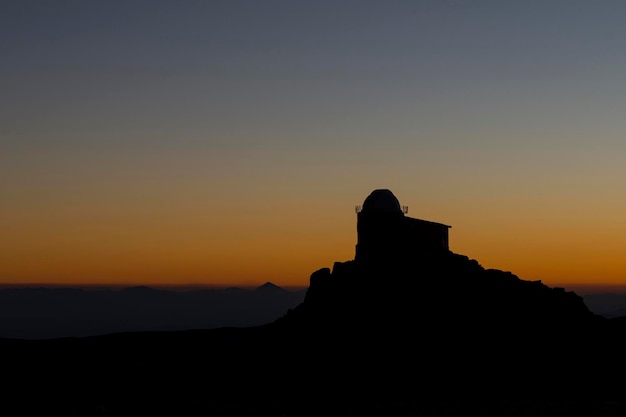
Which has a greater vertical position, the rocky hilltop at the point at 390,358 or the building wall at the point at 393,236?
the building wall at the point at 393,236

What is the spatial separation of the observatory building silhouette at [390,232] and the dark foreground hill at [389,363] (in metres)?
1.72

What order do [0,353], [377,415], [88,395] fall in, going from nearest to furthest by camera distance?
[377,415] < [88,395] < [0,353]

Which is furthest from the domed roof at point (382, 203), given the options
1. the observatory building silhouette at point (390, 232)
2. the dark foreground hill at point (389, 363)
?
the dark foreground hill at point (389, 363)

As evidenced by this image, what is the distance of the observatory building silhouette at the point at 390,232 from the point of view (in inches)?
3455

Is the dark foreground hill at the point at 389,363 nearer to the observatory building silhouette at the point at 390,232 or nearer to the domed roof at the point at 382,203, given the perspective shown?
the observatory building silhouette at the point at 390,232

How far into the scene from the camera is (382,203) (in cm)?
8912

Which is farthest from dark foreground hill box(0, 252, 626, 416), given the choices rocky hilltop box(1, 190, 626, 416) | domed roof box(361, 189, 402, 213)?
domed roof box(361, 189, 402, 213)

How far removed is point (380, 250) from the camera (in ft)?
289

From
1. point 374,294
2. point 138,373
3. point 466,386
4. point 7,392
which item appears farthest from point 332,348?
point 7,392

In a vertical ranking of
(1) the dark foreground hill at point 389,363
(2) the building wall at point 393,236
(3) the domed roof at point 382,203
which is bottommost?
(1) the dark foreground hill at point 389,363

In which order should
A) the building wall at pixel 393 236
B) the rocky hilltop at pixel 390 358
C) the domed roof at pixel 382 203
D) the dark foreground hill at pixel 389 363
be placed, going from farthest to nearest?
the domed roof at pixel 382 203 → the building wall at pixel 393 236 → the rocky hilltop at pixel 390 358 → the dark foreground hill at pixel 389 363

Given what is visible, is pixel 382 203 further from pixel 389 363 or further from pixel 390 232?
pixel 389 363

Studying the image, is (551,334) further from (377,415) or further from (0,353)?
(0,353)

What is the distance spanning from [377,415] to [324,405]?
557cm
